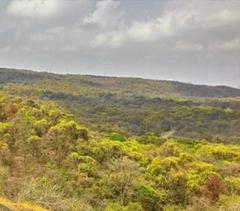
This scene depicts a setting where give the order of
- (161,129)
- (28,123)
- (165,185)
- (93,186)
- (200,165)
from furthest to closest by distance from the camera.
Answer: (161,129) → (28,123) → (200,165) → (165,185) → (93,186)

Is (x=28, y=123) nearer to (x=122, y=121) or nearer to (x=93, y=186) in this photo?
(x=93, y=186)

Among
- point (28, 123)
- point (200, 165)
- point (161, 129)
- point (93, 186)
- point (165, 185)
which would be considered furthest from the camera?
point (161, 129)

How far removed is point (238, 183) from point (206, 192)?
13.8 ft

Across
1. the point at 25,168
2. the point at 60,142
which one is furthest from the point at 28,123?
the point at 25,168

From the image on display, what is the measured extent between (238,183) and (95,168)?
1530 centimetres

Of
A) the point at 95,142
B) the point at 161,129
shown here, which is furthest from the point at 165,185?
the point at 161,129

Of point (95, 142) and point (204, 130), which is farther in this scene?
point (204, 130)

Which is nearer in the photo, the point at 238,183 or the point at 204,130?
the point at 238,183

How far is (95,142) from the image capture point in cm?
6191

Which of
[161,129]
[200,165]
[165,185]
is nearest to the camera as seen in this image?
[165,185]

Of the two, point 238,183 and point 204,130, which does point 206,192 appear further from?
point 204,130

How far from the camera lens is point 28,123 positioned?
218ft

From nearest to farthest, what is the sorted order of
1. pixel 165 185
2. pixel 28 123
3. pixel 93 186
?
pixel 93 186 < pixel 165 185 < pixel 28 123

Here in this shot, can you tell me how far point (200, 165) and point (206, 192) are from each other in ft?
26.0
